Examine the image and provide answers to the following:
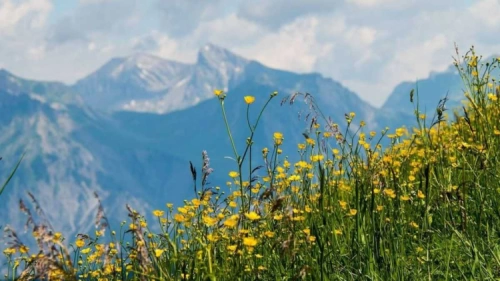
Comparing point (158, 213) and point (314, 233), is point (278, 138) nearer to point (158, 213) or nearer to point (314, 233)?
point (158, 213)

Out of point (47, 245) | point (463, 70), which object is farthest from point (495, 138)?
point (47, 245)

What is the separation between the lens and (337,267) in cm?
419

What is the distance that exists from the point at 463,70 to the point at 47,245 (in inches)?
178

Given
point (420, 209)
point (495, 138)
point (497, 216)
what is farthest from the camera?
point (495, 138)

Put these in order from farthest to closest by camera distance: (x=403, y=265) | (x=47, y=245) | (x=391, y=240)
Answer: (x=391, y=240)
(x=403, y=265)
(x=47, y=245)

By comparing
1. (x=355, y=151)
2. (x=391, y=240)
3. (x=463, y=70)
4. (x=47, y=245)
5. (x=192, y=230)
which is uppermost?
(x=463, y=70)

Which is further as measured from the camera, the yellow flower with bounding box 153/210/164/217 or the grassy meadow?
the yellow flower with bounding box 153/210/164/217

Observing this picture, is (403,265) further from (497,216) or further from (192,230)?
(192,230)

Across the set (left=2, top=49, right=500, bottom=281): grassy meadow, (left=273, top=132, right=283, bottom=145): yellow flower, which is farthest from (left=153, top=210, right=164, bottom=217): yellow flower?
(left=273, top=132, right=283, bottom=145): yellow flower

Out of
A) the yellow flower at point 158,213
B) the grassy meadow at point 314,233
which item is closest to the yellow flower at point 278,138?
the grassy meadow at point 314,233

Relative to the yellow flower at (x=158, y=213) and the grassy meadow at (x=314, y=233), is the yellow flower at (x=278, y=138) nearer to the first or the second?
the grassy meadow at (x=314, y=233)

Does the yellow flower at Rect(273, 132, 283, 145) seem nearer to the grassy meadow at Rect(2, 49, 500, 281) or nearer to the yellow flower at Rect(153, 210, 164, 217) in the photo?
the grassy meadow at Rect(2, 49, 500, 281)

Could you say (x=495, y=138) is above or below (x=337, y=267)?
above

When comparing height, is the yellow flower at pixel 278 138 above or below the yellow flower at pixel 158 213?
above
